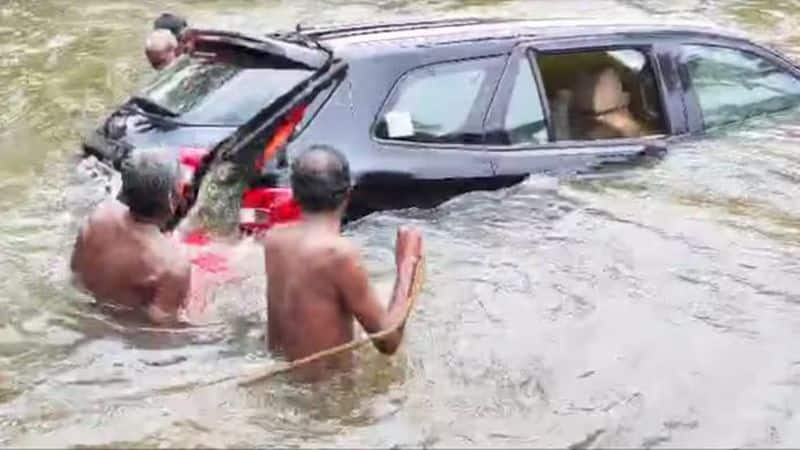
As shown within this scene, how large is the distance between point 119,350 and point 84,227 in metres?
0.59

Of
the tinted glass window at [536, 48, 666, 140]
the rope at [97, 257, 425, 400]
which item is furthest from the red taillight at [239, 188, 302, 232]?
the tinted glass window at [536, 48, 666, 140]

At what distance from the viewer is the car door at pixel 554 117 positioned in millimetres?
8289

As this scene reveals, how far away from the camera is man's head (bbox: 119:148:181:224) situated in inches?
265

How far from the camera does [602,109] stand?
29.0 ft

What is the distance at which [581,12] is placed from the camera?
1658 centimetres

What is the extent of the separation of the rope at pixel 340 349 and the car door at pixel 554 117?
2.02 meters

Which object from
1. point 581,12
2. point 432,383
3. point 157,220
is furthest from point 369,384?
point 581,12

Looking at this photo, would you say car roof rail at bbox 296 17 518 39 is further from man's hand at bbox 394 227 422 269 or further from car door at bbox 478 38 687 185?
man's hand at bbox 394 227 422 269

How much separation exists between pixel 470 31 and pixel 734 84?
1.73 m

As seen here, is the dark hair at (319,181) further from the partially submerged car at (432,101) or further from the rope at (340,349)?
the partially submerged car at (432,101)

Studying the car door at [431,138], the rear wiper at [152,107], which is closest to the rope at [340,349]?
the car door at [431,138]

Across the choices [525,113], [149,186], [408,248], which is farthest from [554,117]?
[149,186]

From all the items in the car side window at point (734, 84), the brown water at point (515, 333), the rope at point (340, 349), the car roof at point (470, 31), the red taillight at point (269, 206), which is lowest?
the brown water at point (515, 333)

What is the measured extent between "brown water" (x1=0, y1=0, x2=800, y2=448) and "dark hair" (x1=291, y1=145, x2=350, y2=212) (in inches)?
30.0
